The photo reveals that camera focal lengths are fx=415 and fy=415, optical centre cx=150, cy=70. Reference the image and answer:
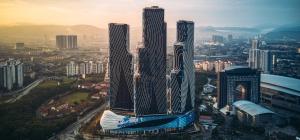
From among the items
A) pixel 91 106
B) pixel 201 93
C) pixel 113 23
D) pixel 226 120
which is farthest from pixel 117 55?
pixel 201 93

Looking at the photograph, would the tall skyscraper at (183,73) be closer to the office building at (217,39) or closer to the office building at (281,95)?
the office building at (281,95)

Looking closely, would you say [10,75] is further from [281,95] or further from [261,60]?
[261,60]

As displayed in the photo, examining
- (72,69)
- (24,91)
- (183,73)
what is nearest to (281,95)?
(183,73)

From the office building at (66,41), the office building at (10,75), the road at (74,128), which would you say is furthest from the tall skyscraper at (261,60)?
the office building at (66,41)

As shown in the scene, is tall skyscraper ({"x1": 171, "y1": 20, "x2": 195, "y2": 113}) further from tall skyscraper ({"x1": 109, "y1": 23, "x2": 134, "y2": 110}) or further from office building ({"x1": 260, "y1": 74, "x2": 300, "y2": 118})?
office building ({"x1": 260, "y1": 74, "x2": 300, "y2": 118})

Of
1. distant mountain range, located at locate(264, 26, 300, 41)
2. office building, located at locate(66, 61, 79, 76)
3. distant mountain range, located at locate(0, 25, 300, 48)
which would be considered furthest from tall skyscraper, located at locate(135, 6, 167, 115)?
distant mountain range, located at locate(264, 26, 300, 41)

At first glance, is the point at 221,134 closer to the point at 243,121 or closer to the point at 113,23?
the point at 243,121
